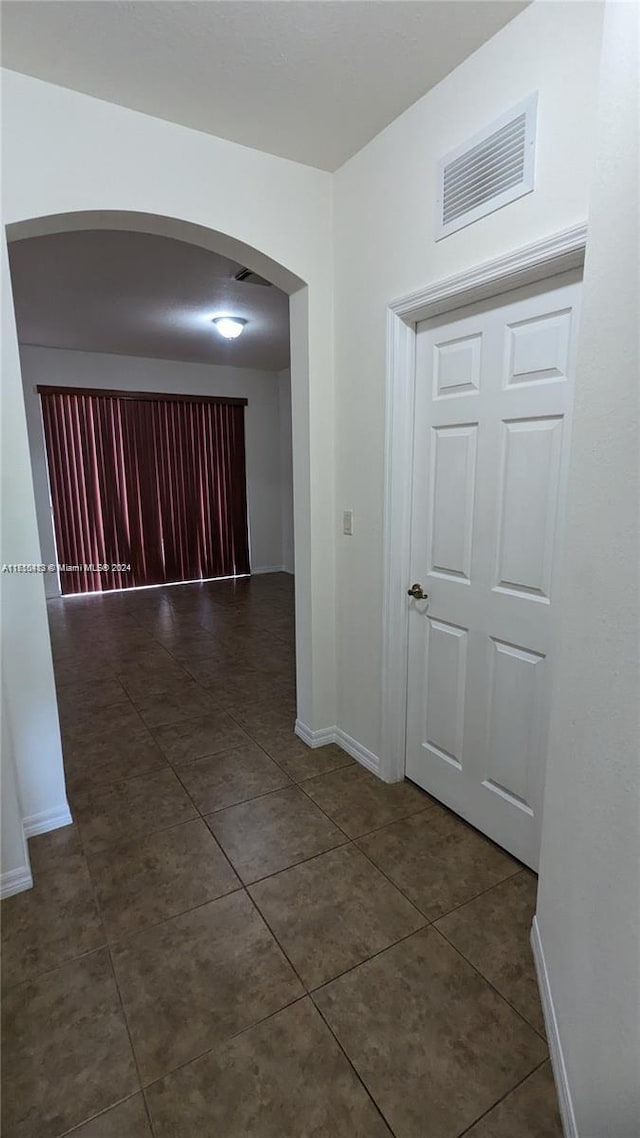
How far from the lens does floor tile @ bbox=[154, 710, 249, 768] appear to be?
2797mm

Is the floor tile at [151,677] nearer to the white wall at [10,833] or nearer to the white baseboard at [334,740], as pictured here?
the white baseboard at [334,740]

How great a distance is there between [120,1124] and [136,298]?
461cm

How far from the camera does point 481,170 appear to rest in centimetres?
173

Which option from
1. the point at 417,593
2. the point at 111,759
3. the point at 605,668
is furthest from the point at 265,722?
the point at 605,668

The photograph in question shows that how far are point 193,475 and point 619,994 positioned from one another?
6593mm

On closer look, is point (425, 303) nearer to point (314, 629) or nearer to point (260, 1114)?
point (314, 629)

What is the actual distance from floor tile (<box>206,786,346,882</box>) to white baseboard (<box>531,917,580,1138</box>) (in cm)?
78

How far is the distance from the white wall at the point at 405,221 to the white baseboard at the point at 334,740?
59mm

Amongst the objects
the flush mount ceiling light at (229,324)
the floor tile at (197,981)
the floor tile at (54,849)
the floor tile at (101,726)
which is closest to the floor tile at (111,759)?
the floor tile at (101,726)

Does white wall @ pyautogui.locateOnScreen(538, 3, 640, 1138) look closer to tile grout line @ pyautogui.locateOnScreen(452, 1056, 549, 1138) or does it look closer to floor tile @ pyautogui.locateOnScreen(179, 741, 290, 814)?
tile grout line @ pyautogui.locateOnScreen(452, 1056, 549, 1138)

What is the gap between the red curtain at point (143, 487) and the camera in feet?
20.1

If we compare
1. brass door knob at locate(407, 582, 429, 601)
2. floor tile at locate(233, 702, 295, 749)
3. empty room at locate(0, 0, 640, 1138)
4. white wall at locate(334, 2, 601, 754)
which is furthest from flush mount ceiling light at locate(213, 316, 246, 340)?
brass door knob at locate(407, 582, 429, 601)

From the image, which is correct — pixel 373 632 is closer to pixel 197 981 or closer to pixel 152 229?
pixel 197 981

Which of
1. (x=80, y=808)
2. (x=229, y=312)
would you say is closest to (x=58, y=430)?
(x=229, y=312)
